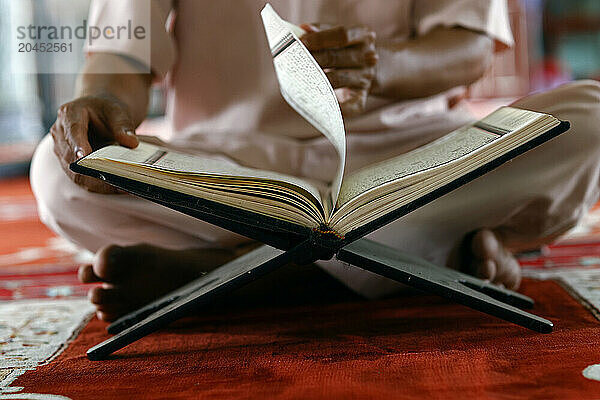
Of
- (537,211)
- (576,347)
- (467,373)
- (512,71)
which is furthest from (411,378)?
(512,71)

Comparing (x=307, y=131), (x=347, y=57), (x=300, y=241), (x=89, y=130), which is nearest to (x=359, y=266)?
(x=300, y=241)

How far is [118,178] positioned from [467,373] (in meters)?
0.33

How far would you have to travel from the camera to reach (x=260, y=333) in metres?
0.77

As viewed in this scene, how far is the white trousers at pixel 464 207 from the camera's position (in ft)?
2.79

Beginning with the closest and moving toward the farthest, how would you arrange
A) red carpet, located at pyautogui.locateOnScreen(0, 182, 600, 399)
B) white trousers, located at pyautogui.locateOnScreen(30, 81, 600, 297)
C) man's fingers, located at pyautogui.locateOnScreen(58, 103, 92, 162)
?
red carpet, located at pyautogui.locateOnScreen(0, 182, 600, 399)
man's fingers, located at pyautogui.locateOnScreen(58, 103, 92, 162)
white trousers, located at pyautogui.locateOnScreen(30, 81, 600, 297)

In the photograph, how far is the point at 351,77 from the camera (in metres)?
0.79

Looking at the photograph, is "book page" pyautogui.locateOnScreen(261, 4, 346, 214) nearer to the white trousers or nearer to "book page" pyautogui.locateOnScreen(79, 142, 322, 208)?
"book page" pyautogui.locateOnScreen(79, 142, 322, 208)

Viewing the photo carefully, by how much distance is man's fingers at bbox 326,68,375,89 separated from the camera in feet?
2.53

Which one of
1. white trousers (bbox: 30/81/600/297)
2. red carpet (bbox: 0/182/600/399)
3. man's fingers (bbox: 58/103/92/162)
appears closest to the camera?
red carpet (bbox: 0/182/600/399)

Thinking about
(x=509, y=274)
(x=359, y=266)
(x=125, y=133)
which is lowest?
(x=509, y=274)

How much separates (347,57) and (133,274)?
36cm

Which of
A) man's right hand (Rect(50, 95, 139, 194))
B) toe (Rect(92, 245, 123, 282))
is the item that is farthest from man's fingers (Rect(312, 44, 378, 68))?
toe (Rect(92, 245, 123, 282))

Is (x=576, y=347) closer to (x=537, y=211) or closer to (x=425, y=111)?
(x=537, y=211)

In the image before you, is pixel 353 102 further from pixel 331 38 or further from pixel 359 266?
pixel 359 266
